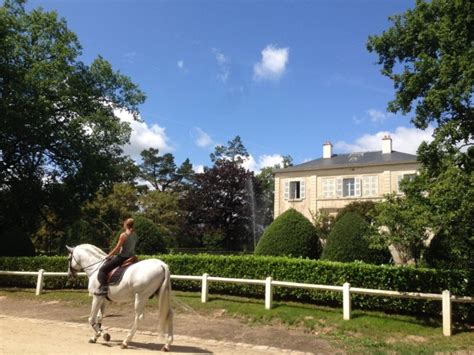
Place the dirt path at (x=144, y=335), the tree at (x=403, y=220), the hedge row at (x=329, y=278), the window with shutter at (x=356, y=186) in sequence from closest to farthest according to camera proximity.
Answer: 1. the dirt path at (x=144, y=335)
2. the tree at (x=403, y=220)
3. the hedge row at (x=329, y=278)
4. the window with shutter at (x=356, y=186)

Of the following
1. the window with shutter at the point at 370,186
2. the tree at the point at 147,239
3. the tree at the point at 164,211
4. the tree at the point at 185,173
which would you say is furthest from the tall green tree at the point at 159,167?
the tree at the point at 147,239

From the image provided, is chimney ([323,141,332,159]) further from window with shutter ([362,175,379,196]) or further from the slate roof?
window with shutter ([362,175,379,196])

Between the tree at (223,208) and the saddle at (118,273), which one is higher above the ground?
the tree at (223,208)

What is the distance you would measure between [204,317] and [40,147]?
17012mm

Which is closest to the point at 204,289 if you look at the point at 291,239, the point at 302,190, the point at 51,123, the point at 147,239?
the point at 291,239

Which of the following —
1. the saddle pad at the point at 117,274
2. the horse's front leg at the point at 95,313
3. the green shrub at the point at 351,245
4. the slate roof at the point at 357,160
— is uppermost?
the slate roof at the point at 357,160

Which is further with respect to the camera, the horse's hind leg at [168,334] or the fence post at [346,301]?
the fence post at [346,301]

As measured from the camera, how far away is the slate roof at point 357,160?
41.4m

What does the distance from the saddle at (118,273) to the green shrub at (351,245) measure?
803 cm

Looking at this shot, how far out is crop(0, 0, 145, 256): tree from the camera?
2333 cm

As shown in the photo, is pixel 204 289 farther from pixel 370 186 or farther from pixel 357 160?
pixel 357 160

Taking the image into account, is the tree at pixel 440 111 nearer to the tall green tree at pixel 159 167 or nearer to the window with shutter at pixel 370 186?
the window with shutter at pixel 370 186

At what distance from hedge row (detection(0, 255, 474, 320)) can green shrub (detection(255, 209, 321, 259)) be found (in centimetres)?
141

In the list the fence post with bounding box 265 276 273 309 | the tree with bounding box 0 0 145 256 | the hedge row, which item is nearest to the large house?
the tree with bounding box 0 0 145 256
